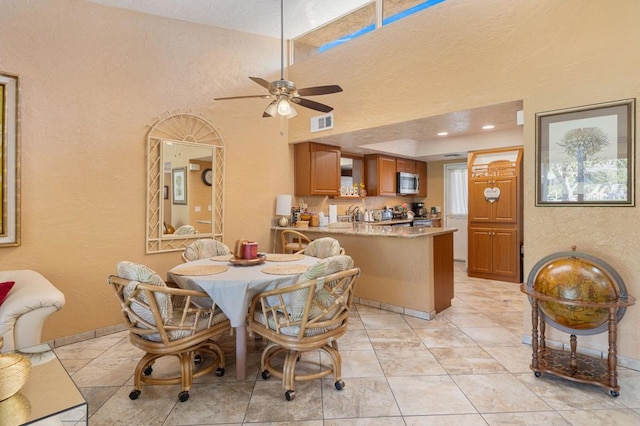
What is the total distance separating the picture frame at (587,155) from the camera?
2.47 metres

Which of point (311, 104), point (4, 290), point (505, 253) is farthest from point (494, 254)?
point (4, 290)

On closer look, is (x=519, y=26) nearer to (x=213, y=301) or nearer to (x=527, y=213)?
(x=527, y=213)

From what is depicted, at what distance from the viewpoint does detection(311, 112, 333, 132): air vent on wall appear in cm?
449

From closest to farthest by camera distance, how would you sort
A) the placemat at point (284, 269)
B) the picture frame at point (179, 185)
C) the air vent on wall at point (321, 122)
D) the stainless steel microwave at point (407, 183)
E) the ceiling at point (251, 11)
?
the placemat at point (284, 269) < the ceiling at point (251, 11) < the picture frame at point (179, 185) < the air vent on wall at point (321, 122) < the stainless steel microwave at point (407, 183)

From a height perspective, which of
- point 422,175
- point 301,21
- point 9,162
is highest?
point 301,21

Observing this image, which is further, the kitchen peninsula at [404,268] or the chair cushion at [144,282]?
the kitchen peninsula at [404,268]

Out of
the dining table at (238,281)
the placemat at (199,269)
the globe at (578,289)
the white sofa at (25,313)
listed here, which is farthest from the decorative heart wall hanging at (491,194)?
the white sofa at (25,313)

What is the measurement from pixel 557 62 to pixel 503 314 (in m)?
2.64

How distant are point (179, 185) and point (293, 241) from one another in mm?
1780

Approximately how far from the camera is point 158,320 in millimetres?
2021

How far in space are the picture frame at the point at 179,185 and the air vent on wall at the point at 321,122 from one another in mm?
1838

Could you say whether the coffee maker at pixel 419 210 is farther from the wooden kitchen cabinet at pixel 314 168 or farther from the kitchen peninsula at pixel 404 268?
the kitchen peninsula at pixel 404 268

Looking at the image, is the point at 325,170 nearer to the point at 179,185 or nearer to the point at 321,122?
the point at 321,122

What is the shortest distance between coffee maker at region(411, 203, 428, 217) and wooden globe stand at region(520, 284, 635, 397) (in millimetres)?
4898
